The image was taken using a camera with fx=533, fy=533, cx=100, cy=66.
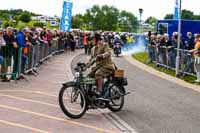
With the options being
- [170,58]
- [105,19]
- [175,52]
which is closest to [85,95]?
[175,52]

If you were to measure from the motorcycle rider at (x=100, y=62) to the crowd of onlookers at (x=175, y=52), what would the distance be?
7.95 metres

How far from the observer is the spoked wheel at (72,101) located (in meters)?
10.9

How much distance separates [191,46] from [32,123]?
1489 cm

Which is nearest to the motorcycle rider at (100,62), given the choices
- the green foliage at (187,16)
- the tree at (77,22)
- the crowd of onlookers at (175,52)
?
the crowd of onlookers at (175,52)

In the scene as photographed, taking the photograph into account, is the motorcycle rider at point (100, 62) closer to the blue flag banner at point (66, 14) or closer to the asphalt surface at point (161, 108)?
the asphalt surface at point (161, 108)

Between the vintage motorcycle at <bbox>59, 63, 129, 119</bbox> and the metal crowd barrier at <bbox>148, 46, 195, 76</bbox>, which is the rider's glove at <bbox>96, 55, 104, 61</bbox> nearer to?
the vintage motorcycle at <bbox>59, 63, 129, 119</bbox>

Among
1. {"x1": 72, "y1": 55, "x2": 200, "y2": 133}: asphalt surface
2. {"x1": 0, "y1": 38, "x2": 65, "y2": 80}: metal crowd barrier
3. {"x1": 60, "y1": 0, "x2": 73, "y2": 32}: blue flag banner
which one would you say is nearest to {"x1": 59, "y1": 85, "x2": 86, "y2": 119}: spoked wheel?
{"x1": 72, "y1": 55, "x2": 200, "y2": 133}: asphalt surface

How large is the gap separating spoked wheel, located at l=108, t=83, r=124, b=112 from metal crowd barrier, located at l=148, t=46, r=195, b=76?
856cm

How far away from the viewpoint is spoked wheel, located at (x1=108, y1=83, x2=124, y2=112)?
39.8ft

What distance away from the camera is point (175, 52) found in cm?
2339

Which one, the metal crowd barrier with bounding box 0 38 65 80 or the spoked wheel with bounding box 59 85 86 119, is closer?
the spoked wheel with bounding box 59 85 86 119

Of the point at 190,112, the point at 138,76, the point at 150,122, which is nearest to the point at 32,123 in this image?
the point at 150,122

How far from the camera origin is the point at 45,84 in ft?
57.1

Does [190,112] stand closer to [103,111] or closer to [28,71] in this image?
[103,111]
